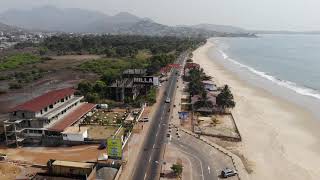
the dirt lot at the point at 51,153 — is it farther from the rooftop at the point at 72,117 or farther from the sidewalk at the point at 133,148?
the sidewalk at the point at 133,148

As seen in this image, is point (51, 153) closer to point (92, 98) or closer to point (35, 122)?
point (35, 122)

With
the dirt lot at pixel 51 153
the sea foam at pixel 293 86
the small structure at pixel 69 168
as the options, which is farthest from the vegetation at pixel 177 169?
the sea foam at pixel 293 86

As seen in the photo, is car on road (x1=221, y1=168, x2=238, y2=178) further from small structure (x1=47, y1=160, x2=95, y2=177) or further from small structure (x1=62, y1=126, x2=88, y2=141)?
small structure (x1=62, y1=126, x2=88, y2=141)

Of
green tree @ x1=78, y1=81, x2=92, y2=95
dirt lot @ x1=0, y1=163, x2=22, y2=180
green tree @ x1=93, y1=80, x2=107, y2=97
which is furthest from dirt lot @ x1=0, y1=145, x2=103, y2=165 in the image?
green tree @ x1=93, y1=80, x2=107, y2=97

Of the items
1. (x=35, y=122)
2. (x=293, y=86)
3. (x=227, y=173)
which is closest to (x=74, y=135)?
(x=35, y=122)

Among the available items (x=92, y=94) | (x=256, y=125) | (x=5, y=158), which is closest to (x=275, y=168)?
(x=256, y=125)

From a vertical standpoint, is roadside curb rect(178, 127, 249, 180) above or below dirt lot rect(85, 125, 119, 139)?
below

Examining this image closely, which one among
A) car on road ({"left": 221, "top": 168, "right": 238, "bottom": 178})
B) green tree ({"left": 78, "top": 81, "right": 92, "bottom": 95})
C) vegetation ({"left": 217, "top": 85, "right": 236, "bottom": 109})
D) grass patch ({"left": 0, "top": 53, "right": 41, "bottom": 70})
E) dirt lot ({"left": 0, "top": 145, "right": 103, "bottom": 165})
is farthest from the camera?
grass patch ({"left": 0, "top": 53, "right": 41, "bottom": 70})
